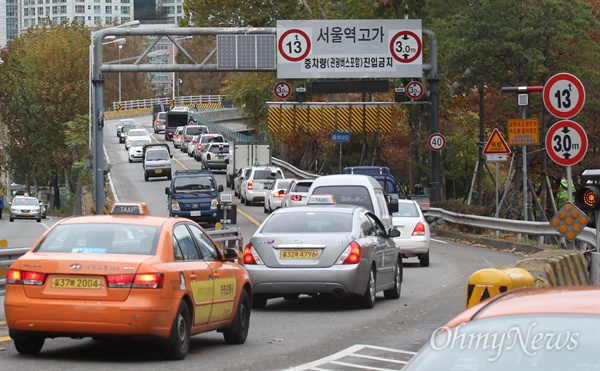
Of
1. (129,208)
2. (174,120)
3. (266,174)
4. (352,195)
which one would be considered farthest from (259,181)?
(174,120)

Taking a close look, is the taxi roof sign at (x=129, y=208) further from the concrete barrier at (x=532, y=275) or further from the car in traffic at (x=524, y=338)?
the car in traffic at (x=524, y=338)

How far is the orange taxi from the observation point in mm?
10773

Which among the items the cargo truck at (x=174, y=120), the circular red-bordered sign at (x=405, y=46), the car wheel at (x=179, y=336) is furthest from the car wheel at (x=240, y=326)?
the cargo truck at (x=174, y=120)

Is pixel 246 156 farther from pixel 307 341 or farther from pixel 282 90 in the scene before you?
pixel 307 341

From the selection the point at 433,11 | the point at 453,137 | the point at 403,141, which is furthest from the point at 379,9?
the point at 403,141

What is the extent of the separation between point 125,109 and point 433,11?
4100 inches

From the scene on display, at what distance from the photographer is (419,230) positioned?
26.5m

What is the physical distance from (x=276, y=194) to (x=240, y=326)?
115 feet

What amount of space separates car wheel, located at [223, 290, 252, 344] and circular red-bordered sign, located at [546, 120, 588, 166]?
5.73m

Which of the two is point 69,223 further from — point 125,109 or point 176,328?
point 125,109

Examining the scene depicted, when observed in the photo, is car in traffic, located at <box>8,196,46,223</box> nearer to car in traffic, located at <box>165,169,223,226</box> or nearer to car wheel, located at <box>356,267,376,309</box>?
car in traffic, located at <box>165,169,223,226</box>

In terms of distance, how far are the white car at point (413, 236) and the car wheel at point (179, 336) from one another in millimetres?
14839

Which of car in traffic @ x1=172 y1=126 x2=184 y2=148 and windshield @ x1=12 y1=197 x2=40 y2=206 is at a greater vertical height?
car in traffic @ x1=172 y1=126 x2=184 y2=148

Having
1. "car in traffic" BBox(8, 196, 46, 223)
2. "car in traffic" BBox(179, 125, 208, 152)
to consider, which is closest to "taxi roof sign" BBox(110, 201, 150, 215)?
"car in traffic" BBox(8, 196, 46, 223)
